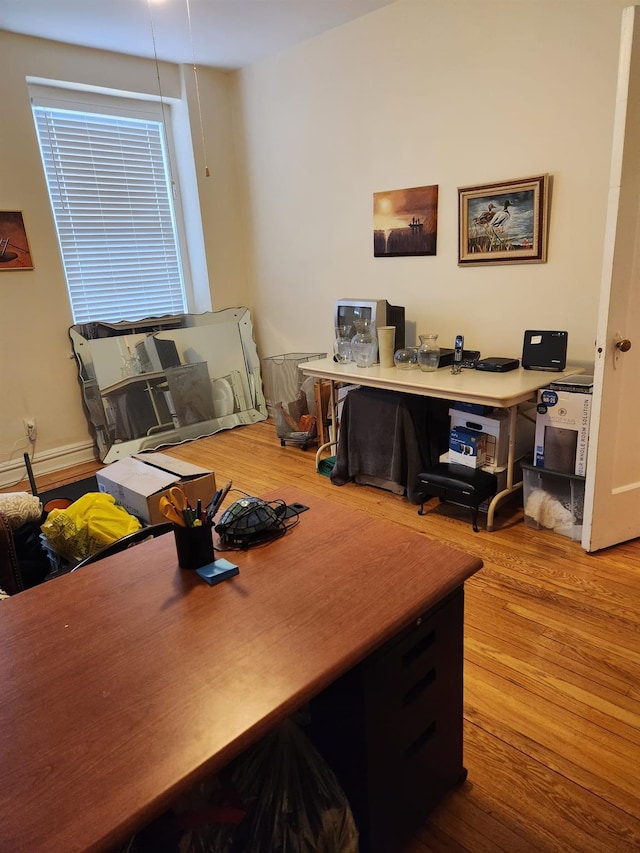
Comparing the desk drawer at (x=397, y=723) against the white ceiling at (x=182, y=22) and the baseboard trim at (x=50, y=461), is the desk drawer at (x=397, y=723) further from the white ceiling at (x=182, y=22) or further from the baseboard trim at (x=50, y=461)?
the white ceiling at (x=182, y=22)

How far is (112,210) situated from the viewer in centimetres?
439

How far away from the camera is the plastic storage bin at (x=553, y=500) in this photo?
8.47 feet

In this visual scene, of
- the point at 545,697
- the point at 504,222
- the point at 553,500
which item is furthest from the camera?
the point at 504,222

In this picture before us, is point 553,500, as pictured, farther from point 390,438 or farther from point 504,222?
point 504,222

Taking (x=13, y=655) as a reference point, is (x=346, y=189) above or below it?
above

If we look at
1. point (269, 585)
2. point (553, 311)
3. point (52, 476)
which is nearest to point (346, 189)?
point (553, 311)

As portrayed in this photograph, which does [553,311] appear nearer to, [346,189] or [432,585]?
[346,189]

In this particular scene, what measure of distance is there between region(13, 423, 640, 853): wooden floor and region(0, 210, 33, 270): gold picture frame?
3.09 metres

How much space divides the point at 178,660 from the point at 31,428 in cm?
361

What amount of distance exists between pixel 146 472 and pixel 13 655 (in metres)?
1.65

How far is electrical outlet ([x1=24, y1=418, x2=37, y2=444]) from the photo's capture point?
156 inches

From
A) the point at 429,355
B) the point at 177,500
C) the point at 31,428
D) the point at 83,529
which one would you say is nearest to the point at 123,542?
the point at 177,500

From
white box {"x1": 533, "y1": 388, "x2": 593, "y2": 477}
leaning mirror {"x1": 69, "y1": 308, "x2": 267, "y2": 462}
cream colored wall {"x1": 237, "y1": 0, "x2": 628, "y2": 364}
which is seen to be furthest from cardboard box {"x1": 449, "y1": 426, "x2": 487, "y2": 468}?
leaning mirror {"x1": 69, "y1": 308, "x2": 267, "y2": 462}

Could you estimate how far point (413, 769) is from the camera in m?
1.21
